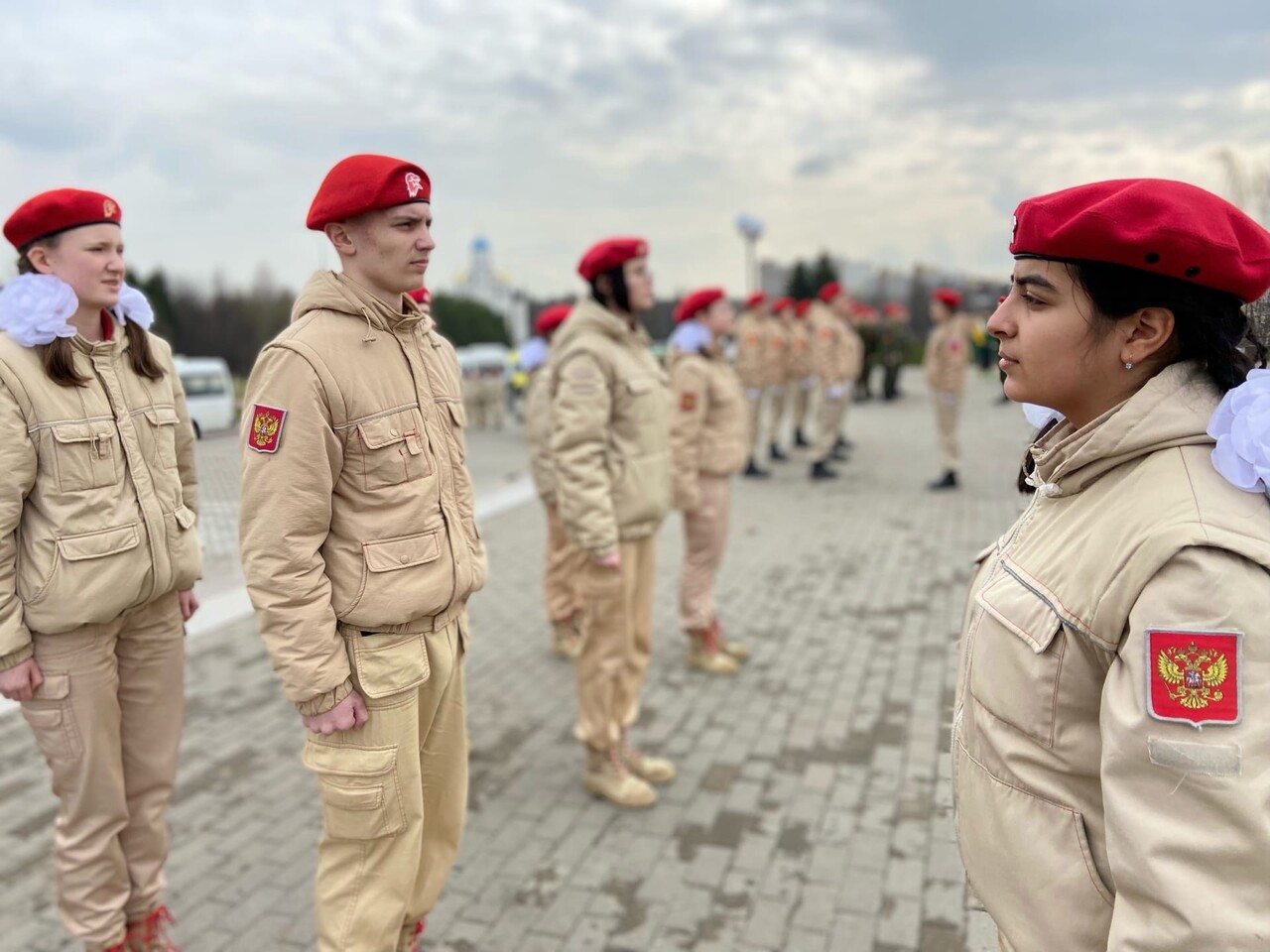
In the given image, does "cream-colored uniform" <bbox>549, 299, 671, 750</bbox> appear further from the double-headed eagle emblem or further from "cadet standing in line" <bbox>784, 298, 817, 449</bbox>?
"cadet standing in line" <bbox>784, 298, 817, 449</bbox>

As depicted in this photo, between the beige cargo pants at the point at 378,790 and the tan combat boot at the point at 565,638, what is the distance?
3.00 meters

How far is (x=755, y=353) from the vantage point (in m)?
12.7

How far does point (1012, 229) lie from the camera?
4.79 feet

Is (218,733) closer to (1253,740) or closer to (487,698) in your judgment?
(487,698)

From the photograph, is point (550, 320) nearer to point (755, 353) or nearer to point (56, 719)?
point (56, 719)

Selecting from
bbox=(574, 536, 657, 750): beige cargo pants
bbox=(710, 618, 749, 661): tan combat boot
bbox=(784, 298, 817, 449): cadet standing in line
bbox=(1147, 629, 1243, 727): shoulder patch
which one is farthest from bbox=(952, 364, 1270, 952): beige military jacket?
bbox=(784, 298, 817, 449): cadet standing in line

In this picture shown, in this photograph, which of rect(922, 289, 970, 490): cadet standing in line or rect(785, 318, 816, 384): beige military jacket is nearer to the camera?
rect(922, 289, 970, 490): cadet standing in line

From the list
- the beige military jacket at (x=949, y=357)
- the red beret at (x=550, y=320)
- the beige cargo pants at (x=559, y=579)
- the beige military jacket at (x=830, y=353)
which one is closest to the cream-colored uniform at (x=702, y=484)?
the beige cargo pants at (x=559, y=579)

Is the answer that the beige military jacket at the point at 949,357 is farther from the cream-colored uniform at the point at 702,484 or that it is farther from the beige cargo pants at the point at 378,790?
the beige cargo pants at the point at 378,790

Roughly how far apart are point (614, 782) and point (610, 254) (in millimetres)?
2215

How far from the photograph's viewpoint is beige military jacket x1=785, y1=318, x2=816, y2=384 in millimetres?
12570

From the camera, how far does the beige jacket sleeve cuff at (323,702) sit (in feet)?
7.06

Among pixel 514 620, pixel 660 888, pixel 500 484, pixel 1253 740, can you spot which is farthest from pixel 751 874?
pixel 500 484

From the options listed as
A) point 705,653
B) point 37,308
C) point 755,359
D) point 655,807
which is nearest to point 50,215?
point 37,308
